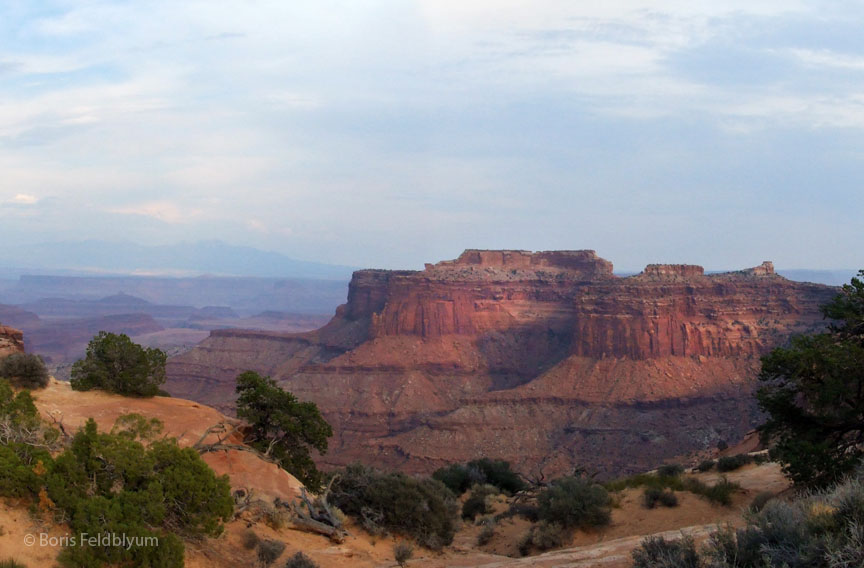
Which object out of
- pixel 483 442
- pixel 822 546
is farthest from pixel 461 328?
pixel 822 546

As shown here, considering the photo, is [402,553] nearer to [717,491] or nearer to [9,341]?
[717,491]

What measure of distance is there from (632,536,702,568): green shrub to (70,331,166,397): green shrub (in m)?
16.4

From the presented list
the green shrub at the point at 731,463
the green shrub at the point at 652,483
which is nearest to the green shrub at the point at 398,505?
the green shrub at the point at 652,483

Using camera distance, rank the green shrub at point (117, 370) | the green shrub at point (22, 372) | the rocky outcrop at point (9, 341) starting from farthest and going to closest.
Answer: the rocky outcrop at point (9, 341) < the green shrub at point (117, 370) < the green shrub at point (22, 372)

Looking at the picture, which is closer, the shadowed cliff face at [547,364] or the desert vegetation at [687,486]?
the desert vegetation at [687,486]

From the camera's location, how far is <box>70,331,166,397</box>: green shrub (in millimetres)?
23109

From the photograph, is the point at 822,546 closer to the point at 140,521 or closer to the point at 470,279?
the point at 140,521

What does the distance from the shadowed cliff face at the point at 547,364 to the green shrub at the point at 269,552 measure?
141 feet

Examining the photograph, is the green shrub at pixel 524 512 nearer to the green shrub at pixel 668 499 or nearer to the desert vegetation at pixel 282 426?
the green shrub at pixel 668 499

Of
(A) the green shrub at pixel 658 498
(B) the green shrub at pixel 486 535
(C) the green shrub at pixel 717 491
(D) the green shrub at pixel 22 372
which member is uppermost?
(D) the green shrub at pixel 22 372

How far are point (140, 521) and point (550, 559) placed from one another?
889 centimetres

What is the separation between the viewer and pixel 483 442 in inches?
2633

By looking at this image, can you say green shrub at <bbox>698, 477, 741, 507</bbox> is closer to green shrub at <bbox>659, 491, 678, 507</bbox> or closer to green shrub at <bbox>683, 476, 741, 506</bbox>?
green shrub at <bbox>683, 476, 741, 506</bbox>

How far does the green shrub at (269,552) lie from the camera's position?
15812 mm
